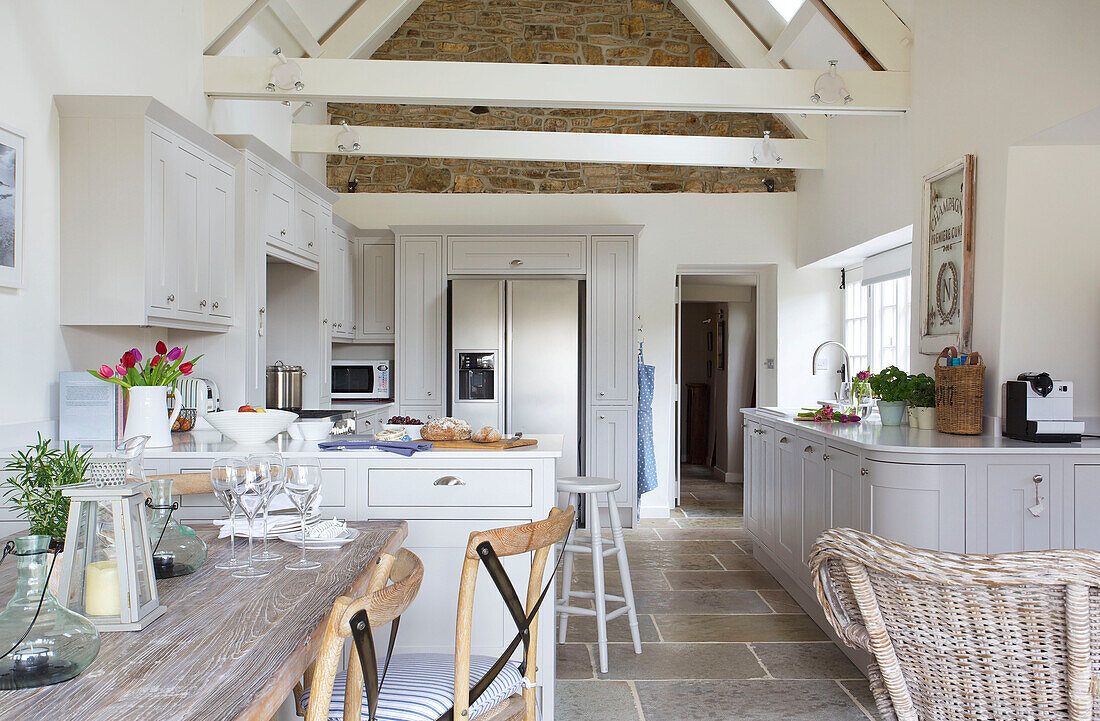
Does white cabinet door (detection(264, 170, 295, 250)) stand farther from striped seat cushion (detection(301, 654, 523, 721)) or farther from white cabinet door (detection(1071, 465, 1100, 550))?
white cabinet door (detection(1071, 465, 1100, 550))

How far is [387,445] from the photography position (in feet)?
8.64

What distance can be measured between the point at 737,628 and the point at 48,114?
11.5 ft

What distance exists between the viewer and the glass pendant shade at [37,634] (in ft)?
3.57

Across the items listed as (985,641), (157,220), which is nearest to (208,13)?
(157,220)

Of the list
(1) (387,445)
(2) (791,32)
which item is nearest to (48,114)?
(1) (387,445)

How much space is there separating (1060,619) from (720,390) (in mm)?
7662

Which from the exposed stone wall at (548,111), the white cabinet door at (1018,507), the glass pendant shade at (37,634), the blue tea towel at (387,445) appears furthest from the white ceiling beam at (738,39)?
the glass pendant shade at (37,634)

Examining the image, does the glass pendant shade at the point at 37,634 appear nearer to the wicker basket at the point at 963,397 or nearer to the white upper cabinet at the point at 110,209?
the white upper cabinet at the point at 110,209

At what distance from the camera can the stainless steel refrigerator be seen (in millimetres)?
5812

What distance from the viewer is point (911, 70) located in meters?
4.24

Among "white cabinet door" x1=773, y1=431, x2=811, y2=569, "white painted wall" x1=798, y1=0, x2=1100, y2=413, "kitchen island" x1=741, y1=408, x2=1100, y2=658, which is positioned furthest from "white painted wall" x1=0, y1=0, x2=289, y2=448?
"white painted wall" x1=798, y1=0, x2=1100, y2=413

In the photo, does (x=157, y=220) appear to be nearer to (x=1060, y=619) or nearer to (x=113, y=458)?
(x=113, y=458)

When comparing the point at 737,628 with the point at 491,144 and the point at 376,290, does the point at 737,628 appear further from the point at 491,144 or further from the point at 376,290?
the point at 376,290

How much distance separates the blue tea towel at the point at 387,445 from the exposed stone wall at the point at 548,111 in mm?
4185
